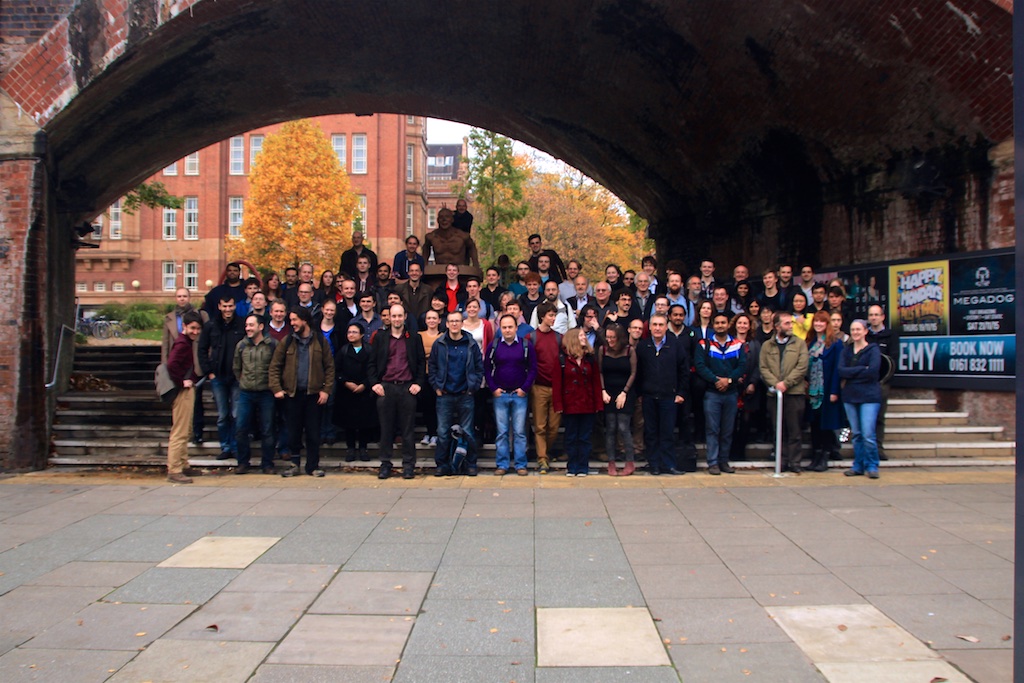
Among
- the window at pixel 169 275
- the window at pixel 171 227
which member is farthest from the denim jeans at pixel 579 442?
the window at pixel 171 227

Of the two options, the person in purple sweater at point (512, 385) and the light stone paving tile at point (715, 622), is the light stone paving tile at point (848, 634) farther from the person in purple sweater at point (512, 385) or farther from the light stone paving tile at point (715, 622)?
the person in purple sweater at point (512, 385)

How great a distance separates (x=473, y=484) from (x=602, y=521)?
219 centimetres

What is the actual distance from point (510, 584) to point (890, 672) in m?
2.36

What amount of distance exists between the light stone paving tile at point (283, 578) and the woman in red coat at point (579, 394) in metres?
4.15

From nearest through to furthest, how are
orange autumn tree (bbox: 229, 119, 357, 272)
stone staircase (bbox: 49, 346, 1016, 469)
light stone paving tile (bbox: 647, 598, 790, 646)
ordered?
1. light stone paving tile (bbox: 647, 598, 790, 646)
2. stone staircase (bbox: 49, 346, 1016, 469)
3. orange autumn tree (bbox: 229, 119, 357, 272)

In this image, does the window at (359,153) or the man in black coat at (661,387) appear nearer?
the man in black coat at (661,387)

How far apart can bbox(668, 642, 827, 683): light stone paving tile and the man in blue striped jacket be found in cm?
531

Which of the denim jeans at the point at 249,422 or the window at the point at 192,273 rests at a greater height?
the window at the point at 192,273

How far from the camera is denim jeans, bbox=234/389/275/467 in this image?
31.0ft

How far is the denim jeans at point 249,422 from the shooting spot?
9438mm

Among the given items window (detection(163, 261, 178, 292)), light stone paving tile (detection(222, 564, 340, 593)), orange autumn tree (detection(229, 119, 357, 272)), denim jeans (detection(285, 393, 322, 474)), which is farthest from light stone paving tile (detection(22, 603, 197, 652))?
window (detection(163, 261, 178, 292))

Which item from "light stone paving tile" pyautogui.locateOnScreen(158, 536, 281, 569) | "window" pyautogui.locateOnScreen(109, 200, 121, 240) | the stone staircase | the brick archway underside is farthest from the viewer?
"window" pyautogui.locateOnScreen(109, 200, 121, 240)

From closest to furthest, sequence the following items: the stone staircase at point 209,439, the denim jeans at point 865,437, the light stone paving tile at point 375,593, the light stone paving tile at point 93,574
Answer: the light stone paving tile at point 375,593, the light stone paving tile at point 93,574, the denim jeans at point 865,437, the stone staircase at point 209,439

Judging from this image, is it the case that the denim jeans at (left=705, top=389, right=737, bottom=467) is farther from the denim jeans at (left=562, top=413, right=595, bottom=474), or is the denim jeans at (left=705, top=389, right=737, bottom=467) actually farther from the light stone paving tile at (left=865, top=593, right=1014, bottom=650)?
the light stone paving tile at (left=865, top=593, right=1014, bottom=650)
